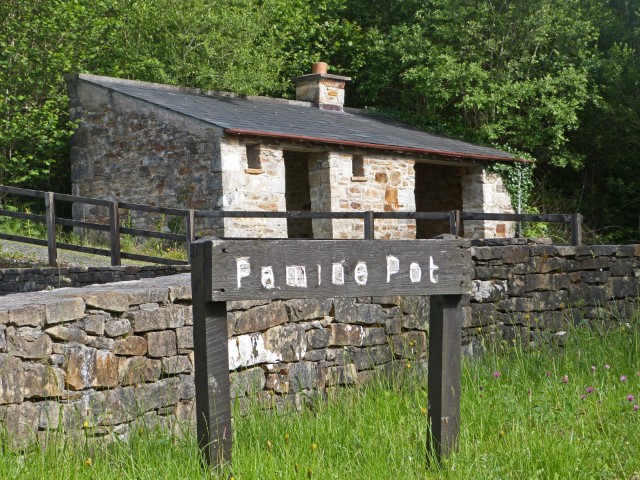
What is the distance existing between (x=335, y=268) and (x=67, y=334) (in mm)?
1723

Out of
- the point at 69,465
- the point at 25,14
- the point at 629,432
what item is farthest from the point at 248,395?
the point at 25,14

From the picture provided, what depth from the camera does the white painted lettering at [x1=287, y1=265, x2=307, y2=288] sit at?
3955 mm

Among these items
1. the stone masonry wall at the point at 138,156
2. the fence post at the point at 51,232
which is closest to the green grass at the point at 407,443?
the fence post at the point at 51,232

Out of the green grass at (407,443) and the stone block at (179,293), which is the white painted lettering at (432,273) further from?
the stone block at (179,293)

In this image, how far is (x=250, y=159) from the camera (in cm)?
1525

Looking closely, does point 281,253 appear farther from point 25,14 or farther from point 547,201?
point 547,201

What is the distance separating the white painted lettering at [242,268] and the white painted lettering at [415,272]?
2.64 ft

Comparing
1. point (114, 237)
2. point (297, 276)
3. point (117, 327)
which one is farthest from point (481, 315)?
point (114, 237)

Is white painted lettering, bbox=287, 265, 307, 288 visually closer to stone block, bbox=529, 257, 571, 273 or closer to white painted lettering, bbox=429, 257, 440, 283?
white painted lettering, bbox=429, 257, 440, 283

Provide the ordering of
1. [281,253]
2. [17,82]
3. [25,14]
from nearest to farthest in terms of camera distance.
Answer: [281,253] → [17,82] → [25,14]

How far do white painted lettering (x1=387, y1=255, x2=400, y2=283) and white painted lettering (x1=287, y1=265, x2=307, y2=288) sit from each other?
423 mm

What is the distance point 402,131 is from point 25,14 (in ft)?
27.0

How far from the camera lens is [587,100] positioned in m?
23.1

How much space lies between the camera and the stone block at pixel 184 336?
566cm
